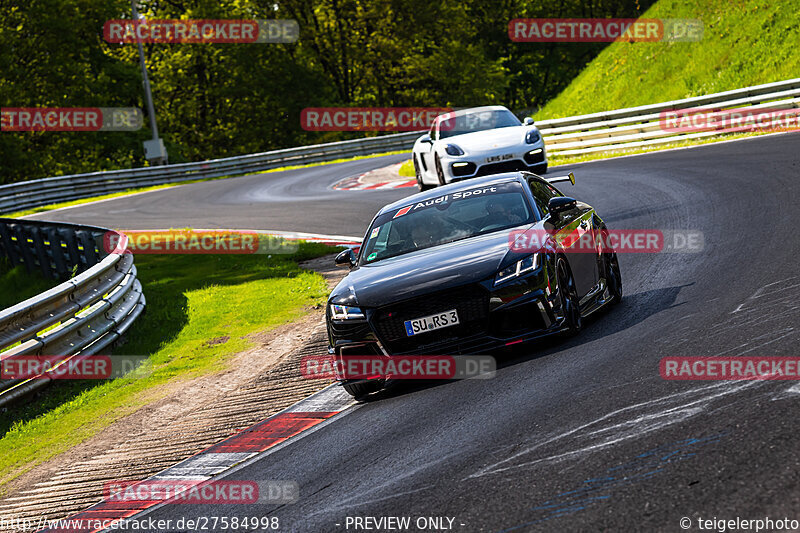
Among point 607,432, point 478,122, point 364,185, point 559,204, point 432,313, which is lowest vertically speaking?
point 607,432

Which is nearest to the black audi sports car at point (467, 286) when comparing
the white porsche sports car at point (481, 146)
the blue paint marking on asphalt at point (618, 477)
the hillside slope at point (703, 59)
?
the blue paint marking on asphalt at point (618, 477)

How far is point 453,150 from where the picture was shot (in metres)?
16.7

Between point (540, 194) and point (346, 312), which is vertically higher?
point (540, 194)

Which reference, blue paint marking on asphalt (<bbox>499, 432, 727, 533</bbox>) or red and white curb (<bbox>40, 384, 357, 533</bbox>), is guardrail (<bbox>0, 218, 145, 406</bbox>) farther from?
blue paint marking on asphalt (<bbox>499, 432, 727, 533</bbox>)

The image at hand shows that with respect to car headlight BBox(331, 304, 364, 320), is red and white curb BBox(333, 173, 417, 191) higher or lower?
lower

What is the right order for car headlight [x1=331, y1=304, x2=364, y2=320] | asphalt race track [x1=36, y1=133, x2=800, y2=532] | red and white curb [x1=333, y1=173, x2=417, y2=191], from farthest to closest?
red and white curb [x1=333, y1=173, x2=417, y2=191] < car headlight [x1=331, y1=304, x2=364, y2=320] < asphalt race track [x1=36, y1=133, x2=800, y2=532]

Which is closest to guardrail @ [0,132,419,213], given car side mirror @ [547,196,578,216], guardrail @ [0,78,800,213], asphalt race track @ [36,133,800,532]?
guardrail @ [0,78,800,213]

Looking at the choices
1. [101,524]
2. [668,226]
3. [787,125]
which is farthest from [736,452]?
[787,125]

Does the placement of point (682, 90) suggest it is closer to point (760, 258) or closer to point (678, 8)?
point (678, 8)

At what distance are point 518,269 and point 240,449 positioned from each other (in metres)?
2.36

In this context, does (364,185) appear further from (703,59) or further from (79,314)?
(79,314)

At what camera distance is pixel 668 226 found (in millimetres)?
12156

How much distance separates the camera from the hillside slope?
83.1 feet

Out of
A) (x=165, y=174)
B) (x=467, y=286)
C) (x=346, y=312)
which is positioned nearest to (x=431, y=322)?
(x=467, y=286)
